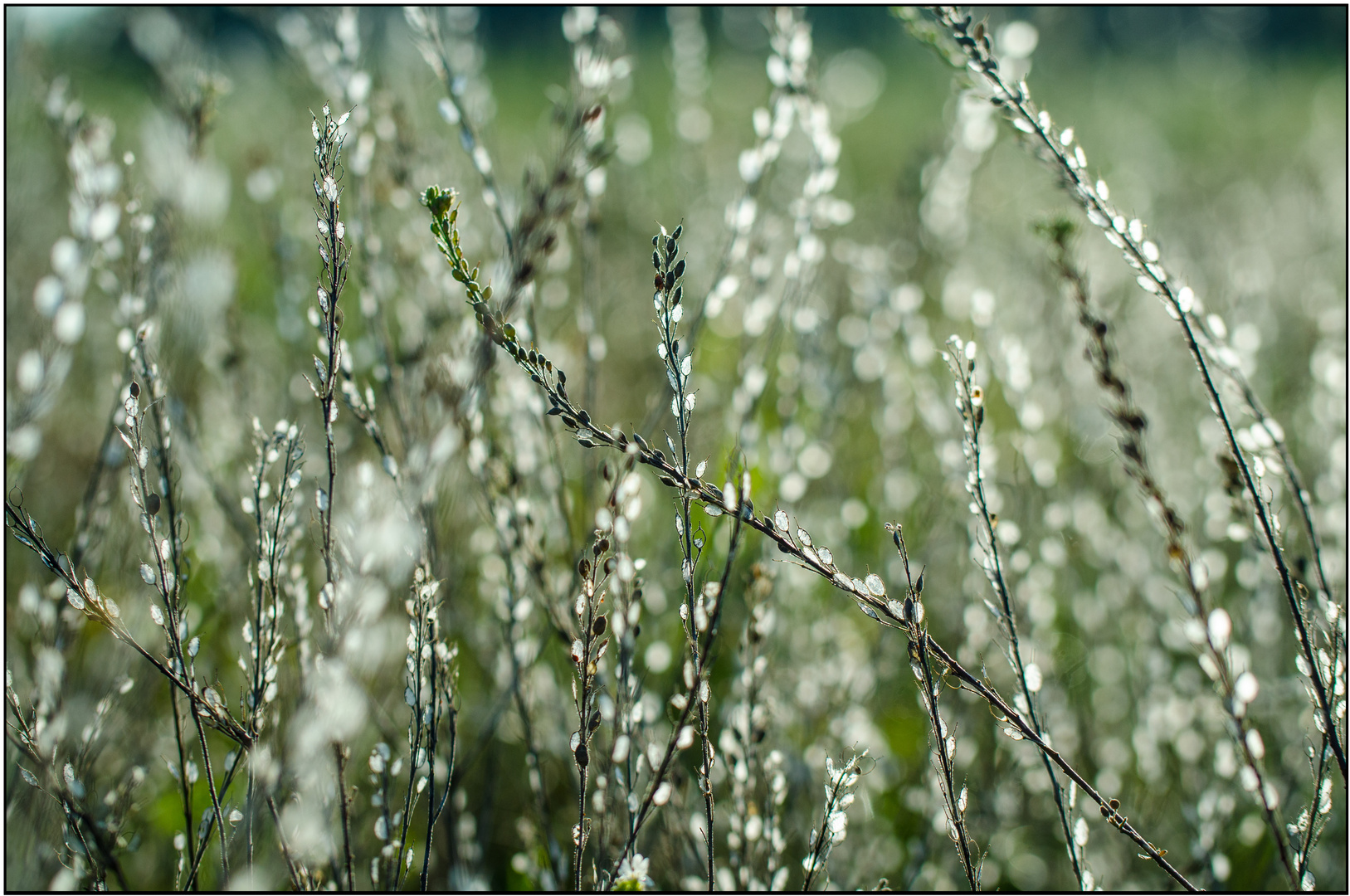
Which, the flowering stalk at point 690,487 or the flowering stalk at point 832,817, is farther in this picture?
the flowering stalk at point 832,817

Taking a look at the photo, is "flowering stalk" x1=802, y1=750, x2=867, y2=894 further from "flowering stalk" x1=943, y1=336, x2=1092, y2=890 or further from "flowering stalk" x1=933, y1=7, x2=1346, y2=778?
"flowering stalk" x1=933, y1=7, x2=1346, y2=778

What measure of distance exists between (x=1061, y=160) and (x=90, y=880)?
1283 millimetres

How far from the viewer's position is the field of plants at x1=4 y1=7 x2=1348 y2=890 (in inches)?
30.2

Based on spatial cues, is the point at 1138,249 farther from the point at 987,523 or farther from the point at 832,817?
the point at 832,817

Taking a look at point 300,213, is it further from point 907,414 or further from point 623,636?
point 623,636

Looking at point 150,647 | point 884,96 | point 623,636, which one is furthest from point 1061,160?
point 884,96

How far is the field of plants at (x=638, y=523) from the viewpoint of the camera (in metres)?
0.77

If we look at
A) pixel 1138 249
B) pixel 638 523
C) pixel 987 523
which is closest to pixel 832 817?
pixel 987 523

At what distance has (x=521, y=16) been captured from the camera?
9.44 metres

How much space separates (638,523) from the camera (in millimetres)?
1857

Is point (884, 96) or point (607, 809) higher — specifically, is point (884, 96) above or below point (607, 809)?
above

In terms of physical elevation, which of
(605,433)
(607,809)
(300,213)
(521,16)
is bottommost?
(607,809)

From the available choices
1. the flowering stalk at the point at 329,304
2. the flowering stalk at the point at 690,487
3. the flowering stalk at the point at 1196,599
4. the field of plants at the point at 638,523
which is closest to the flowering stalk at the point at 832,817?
the field of plants at the point at 638,523

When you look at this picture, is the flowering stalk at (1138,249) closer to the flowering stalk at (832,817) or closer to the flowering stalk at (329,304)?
the flowering stalk at (832,817)
